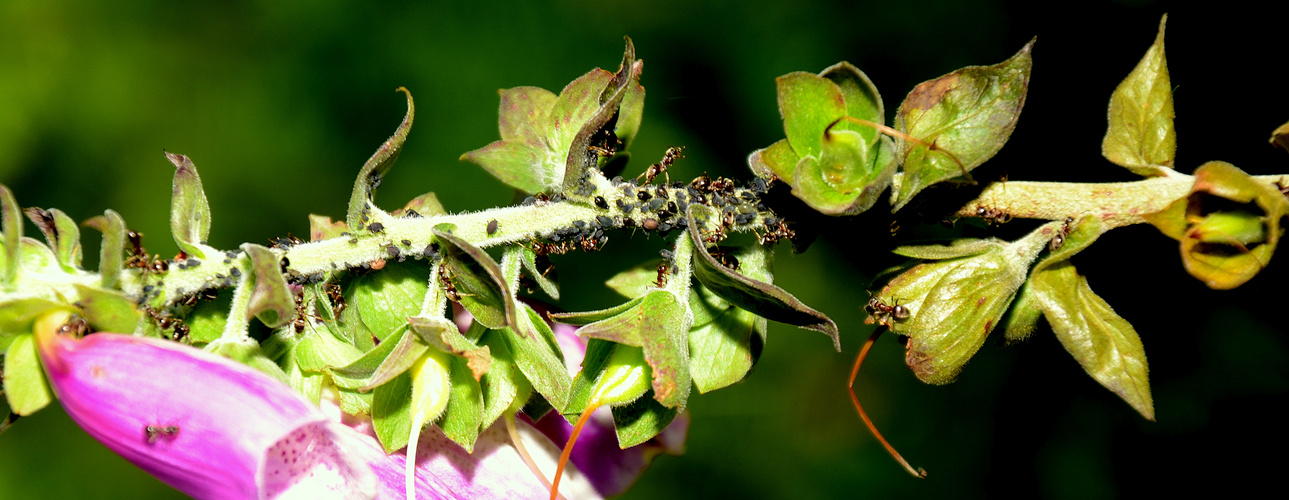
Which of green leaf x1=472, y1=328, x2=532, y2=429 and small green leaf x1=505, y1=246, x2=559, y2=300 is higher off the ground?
small green leaf x1=505, y1=246, x2=559, y2=300

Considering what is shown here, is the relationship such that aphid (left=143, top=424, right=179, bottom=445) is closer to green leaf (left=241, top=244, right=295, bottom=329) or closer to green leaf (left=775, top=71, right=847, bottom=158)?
green leaf (left=241, top=244, right=295, bottom=329)

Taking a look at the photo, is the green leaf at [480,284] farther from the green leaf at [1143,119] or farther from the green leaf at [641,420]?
the green leaf at [1143,119]

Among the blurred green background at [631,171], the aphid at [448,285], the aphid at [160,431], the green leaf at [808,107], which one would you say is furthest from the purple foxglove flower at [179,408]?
the blurred green background at [631,171]

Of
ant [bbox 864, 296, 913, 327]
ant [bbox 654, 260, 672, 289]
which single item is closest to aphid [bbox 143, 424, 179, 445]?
ant [bbox 654, 260, 672, 289]

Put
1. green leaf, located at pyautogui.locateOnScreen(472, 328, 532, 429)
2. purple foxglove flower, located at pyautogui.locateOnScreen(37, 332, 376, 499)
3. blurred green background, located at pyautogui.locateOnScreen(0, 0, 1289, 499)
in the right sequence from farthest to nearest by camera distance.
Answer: blurred green background, located at pyautogui.locateOnScreen(0, 0, 1289, 499) < green leaf, located at pyautogui.locateOnScreen(472, 328, 532, 429) < purple foxglove flower, located at pyautogui.locateOnScreen(37, 332, 376, 499)

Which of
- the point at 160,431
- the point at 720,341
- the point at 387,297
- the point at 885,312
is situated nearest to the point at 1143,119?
the point at 885,312

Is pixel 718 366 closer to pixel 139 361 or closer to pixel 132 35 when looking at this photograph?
pixel 139 361

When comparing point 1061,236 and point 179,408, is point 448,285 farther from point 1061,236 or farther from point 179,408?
point 1061,236
